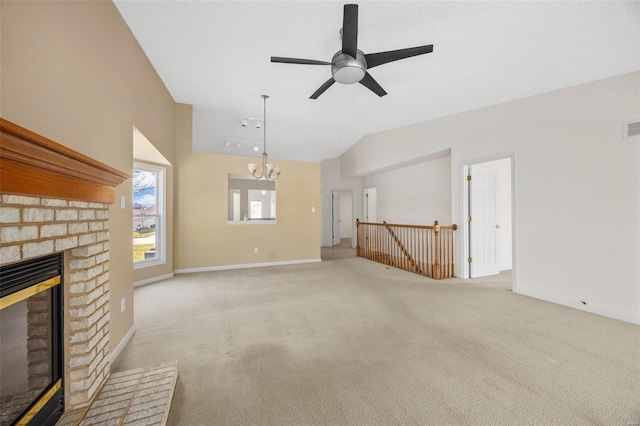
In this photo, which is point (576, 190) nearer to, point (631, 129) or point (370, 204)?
point (631, 129)

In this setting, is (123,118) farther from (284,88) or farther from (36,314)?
(284,88)

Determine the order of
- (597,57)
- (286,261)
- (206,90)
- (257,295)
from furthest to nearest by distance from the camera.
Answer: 1. (286,261)
2. (206,90)
3. (257,295)
4. (597,57)

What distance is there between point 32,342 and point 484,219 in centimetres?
567

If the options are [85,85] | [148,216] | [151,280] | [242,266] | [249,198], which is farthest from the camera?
[249,198]

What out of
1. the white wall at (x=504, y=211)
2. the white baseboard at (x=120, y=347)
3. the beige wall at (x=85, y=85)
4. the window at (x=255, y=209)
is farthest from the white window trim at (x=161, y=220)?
the white wall at (x=504, y=211)

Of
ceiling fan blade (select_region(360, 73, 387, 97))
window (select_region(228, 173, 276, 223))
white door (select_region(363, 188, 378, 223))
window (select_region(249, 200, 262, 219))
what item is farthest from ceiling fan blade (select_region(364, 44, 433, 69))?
window (select_region(249, 200, 262, 219))

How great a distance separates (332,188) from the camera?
28.6 ft

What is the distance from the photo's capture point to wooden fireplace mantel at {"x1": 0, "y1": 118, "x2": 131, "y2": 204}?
0.85 meters

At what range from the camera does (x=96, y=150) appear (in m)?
1.84

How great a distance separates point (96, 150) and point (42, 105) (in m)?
0.62

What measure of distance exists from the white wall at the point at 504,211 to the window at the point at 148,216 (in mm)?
6302

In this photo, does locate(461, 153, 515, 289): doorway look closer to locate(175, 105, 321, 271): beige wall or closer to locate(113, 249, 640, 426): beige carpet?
locate(113, 249, 640, 426): beige carpet

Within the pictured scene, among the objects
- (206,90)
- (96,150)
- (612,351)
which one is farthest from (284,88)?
(612,351)

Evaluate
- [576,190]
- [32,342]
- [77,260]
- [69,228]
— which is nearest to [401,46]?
[576,190]
